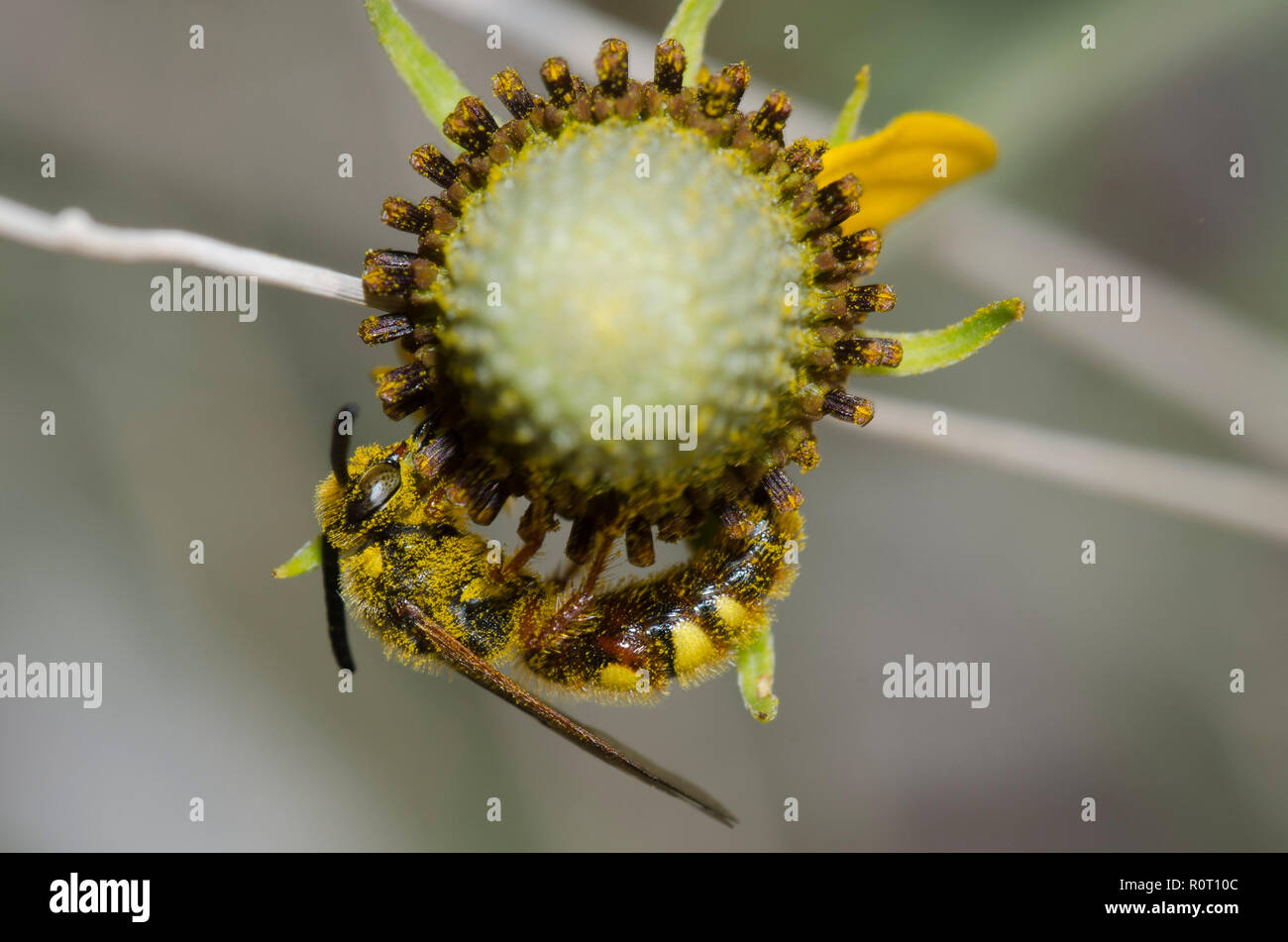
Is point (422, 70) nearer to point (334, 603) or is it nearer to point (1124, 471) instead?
point (334, 603)

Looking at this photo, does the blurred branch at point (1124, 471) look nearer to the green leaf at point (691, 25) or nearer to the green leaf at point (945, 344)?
the green leaf at point (945, 344)

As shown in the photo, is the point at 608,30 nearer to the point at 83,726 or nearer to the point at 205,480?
the point at 205,480

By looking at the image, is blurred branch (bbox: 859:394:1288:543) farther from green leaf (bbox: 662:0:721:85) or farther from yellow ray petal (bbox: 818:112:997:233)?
green leaf (bbox: 662:0:721:85)

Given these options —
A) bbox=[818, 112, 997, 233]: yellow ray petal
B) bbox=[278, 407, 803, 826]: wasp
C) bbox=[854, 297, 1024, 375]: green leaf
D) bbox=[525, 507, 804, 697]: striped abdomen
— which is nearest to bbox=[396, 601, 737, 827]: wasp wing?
bbox=[278, 407, 803, 826]: wasp

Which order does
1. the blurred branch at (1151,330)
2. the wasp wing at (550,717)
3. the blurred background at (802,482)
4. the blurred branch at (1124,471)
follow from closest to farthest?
the wasp wing at (550,717)
the blurred branch at (1124,471)
the blurred branch at (1151,330)
the blurred background at (802,482)

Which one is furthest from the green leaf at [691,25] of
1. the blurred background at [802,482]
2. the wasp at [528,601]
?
the blurred background at [802,482]

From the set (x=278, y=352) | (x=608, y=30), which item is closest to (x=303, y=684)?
(x=278, y=352)
